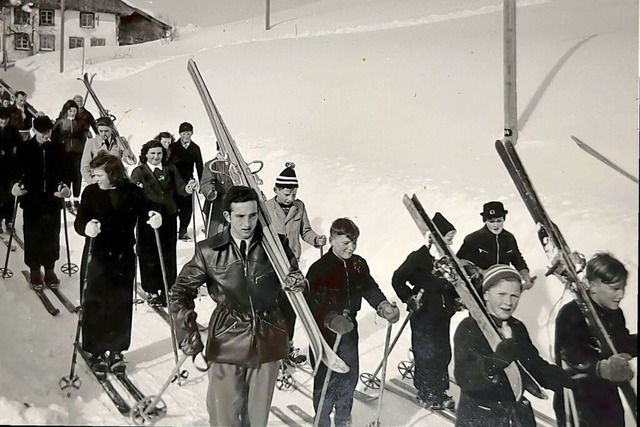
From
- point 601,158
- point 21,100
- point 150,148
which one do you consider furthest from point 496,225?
point 21,100

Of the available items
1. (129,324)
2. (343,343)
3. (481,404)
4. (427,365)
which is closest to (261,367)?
(343,343)

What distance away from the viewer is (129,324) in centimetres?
207

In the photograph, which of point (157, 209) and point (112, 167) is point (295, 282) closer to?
point (157, 209)

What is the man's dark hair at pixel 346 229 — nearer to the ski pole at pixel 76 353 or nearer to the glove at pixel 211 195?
the glove at pixel 211 195

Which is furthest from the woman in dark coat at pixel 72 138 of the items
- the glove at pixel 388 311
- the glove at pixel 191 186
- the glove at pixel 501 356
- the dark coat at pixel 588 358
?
the dark coat at pixel 588 358

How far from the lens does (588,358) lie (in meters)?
2.19

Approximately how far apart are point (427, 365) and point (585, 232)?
69 centimetres

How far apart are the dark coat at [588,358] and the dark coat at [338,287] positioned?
24.3 inches

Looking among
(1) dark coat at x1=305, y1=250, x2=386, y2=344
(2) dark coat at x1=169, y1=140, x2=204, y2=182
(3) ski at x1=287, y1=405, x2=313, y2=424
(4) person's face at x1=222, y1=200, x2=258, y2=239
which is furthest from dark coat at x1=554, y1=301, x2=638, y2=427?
(2) dark coat at x1=169, y1=140, x2=204, y2=182

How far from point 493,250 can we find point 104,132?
135cm

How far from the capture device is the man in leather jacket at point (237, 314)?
2.01 meters

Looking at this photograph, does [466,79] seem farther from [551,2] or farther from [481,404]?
[481,404]

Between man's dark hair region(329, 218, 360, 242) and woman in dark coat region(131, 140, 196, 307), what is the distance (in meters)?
0.50

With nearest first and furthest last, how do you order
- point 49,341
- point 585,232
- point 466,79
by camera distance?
point 49,341, point 585,232, point 466,79
